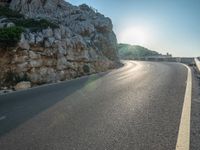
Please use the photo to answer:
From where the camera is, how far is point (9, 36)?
16859mm

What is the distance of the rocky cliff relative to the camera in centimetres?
1708

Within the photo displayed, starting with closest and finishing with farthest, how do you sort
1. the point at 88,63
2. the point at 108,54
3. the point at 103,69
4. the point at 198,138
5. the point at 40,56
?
the point at 198,138, the point at 40,56, the point at 88,63, the point at 103,69, the point at 108,54

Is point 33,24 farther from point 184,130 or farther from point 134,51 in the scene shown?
point 134,51

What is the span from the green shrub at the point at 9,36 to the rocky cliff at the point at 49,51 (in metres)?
0.31

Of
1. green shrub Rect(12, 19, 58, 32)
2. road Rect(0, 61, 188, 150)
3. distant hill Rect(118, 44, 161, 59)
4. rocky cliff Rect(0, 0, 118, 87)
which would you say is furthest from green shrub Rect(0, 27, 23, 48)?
distant hill Rect(118, 44, 161, 59)

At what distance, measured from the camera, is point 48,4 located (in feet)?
114

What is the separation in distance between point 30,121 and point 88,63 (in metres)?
19.8

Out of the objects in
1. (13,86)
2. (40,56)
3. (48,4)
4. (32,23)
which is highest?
(48,4)

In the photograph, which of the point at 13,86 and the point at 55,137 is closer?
the point at 55,137

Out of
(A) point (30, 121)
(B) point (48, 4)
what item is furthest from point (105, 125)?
(B) point (48, 4)

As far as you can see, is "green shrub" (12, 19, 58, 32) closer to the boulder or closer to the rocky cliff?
the rocky cliff

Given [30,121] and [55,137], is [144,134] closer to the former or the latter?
[55,137]

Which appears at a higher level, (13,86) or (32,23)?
(32,23)

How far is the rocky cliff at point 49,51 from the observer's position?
17078 millimetres
